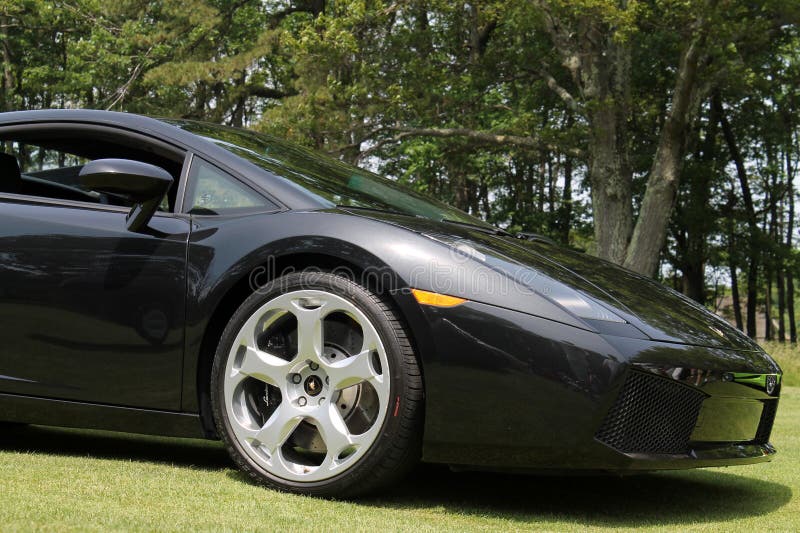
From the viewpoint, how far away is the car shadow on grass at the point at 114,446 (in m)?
3.28

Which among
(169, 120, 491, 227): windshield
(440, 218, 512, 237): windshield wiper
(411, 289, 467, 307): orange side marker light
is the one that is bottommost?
(411, 289, 467, 307): orange side marker light

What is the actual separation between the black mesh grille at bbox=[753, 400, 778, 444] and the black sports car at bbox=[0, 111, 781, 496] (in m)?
0.01

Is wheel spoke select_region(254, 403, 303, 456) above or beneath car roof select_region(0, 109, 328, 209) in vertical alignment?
beneath

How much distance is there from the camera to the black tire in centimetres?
251

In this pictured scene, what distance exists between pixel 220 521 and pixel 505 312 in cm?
97

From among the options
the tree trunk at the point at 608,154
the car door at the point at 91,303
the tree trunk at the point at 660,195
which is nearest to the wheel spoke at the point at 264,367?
the car door at the point at 91,303

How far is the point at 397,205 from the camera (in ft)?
10.7

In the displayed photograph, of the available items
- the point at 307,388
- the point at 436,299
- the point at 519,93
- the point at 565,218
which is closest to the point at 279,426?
the point at 307,388

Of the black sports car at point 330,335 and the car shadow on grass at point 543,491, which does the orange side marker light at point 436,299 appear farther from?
the car shadow on grass at point 543,491

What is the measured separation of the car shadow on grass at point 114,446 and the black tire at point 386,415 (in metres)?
0.62

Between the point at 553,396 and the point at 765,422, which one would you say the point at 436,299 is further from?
the point at 765,422

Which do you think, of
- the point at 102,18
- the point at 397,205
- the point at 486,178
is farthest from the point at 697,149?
the point at 397,205

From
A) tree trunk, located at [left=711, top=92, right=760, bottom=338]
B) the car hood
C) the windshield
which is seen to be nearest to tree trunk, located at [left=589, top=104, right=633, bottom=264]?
tree trunk, located at [left=711, top=92, right=760, bottom=338]

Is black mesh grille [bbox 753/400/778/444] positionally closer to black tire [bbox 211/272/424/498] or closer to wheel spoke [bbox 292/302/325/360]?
black tire [bbox 211/272/424/498]
